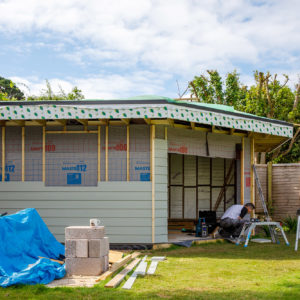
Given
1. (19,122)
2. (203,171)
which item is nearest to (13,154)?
(19,122)

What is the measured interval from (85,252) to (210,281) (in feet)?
6.63

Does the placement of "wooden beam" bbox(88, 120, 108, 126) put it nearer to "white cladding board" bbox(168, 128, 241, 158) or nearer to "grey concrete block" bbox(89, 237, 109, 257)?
"white cladding board" bbox(168, 128, 241, 158)

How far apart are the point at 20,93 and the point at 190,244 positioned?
1300 inches

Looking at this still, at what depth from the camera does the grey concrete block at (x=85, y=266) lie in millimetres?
6469

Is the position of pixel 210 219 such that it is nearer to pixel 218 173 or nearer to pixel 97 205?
pixel 218 173

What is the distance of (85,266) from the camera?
Answer: 6480mm

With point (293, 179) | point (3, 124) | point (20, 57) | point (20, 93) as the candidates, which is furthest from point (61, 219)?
point (20, 93)

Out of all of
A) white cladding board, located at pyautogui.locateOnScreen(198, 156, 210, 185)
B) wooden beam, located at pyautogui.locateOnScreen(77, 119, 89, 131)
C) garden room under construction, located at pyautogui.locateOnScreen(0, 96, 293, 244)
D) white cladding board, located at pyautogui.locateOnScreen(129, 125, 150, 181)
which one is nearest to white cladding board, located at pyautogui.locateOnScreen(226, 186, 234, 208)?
white cladding board, located at pyautogui.locateOnScreen(198, 156, 210, 185)

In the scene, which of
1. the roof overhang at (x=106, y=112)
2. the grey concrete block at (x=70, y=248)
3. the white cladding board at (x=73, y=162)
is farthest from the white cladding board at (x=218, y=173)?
the grey concrete block at (x=70, y=248)

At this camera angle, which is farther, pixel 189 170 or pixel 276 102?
pixel 276 102

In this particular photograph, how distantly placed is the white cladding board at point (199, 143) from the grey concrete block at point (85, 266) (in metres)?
4.36

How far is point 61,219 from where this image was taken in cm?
973

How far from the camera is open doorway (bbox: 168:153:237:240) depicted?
48.4 feet

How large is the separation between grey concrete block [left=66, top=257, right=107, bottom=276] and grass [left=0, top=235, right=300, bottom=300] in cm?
60
